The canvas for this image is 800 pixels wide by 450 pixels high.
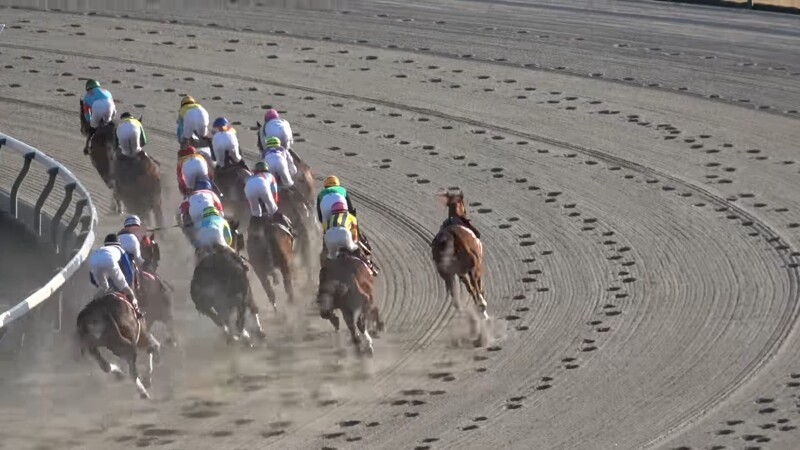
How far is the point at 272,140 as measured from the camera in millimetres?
21109

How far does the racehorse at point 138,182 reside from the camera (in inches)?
866

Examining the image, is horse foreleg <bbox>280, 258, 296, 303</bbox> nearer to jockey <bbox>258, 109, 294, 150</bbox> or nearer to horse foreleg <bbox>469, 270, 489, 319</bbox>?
horse foreleg <bbox>469, 270, 489, 319</bbox>

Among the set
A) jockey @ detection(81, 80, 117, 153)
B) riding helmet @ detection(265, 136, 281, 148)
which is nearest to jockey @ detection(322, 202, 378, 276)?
riding helmet @ detection(265, 136, 281, 148)

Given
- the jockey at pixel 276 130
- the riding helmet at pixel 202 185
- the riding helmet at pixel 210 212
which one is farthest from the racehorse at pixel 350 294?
the jockey at pixel 276 130

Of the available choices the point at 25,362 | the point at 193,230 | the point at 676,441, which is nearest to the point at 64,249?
the point at 193,230

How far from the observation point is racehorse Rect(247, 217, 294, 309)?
1945 centimetres

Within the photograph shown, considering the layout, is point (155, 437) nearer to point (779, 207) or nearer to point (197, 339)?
point (197, 339)

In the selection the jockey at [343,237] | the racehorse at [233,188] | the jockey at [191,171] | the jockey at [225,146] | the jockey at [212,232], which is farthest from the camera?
the jockey at [225,146]

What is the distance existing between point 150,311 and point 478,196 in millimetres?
5705

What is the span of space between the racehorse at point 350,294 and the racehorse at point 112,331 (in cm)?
172

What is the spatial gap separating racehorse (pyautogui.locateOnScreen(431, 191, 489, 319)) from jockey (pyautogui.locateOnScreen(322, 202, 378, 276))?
28.9 inches

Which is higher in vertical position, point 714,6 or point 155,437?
point 714,6

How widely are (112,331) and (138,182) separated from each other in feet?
16.1

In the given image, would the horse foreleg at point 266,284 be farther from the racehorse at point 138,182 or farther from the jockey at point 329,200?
the racehorse at point 138,182
